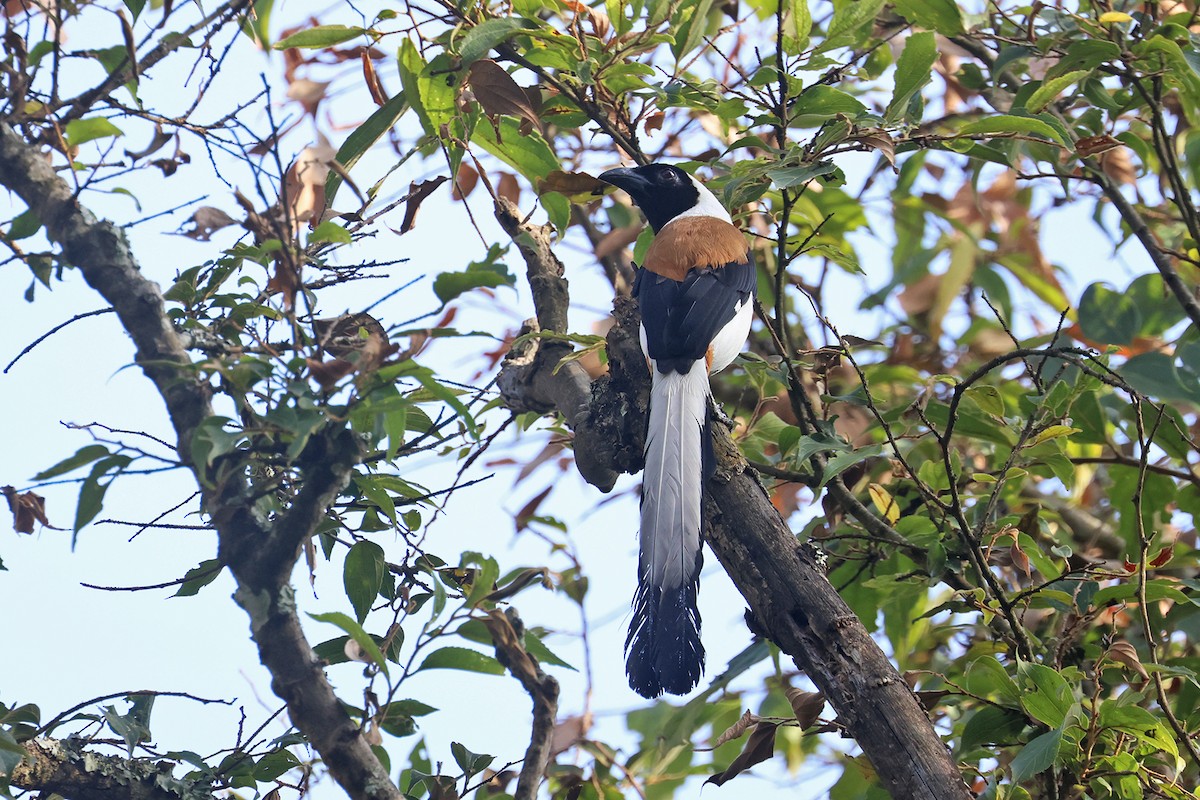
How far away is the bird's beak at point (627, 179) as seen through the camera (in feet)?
9.62

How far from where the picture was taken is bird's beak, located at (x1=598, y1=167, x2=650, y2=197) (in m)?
2.93

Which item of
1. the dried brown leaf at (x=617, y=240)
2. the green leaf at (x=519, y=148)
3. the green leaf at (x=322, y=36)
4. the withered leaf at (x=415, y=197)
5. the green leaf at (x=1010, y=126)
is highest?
the dried brown leaf at (x=617, y=240)

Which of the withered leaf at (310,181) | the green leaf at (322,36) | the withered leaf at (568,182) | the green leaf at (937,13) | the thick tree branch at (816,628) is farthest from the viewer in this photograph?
the green leaf at (937,13)

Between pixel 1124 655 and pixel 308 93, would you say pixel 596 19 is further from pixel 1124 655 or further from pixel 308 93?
pixel 1124 655

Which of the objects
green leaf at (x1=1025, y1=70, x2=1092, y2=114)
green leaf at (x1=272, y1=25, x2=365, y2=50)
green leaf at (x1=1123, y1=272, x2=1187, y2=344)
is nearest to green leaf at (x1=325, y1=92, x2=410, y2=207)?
green leaf at (x1=272, y1=25, x2=365, y2=50)

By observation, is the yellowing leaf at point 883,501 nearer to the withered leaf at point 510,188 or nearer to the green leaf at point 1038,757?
the green leaf at point 1038,757

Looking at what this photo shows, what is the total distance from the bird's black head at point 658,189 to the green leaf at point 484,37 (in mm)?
909

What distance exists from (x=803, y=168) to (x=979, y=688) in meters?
1.28

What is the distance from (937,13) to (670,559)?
134cm

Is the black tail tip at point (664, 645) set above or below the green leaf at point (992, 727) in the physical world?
above

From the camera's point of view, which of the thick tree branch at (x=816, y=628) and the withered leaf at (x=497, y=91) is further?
the withered leaf at (x=497, y=91)

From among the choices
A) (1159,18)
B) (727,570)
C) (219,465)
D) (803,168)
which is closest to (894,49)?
(1159,18)

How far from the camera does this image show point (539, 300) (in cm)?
261

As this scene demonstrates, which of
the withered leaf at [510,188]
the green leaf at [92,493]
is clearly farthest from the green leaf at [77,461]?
the withered leaf at [510,188]
